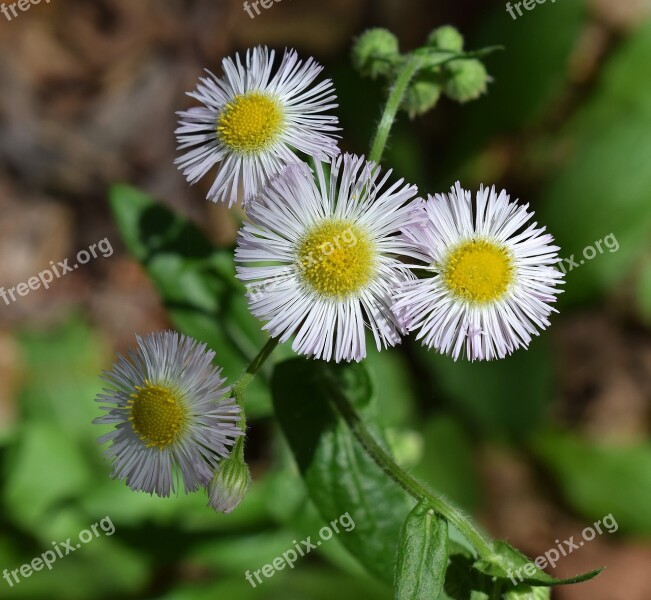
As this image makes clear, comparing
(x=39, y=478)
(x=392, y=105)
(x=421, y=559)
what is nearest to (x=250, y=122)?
(x=392, y=105)

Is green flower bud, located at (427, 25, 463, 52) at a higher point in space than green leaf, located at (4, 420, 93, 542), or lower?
higher

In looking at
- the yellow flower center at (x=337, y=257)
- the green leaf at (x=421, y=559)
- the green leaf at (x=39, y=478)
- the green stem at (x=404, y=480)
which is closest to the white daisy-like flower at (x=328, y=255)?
the yellow flower center at (x=337, y=257)

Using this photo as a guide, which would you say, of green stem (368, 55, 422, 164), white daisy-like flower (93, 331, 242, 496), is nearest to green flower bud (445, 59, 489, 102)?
green stem (368, 55, 422, 164)

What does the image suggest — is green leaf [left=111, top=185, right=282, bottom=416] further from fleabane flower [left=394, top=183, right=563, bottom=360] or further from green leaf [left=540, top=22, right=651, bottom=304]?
green leaf [left=540, top=22, right=651, bottom=304]

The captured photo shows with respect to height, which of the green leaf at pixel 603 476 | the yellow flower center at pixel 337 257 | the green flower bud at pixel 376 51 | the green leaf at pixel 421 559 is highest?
the green flower bud at pixel 376 51

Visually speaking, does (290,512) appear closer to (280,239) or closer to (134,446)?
(134,446)

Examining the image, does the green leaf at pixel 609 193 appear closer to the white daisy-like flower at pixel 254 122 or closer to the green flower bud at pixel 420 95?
the green flower bud at pixel 420 95

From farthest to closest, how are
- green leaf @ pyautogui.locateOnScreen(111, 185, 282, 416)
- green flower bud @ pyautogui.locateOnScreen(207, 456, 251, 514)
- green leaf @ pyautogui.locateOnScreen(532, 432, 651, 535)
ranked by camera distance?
green leaf @ pyautogui.locateOnScreen(532, 432, 651, 535), green leaf @ pyautogui.locateOnScreen(111, 185, 282, 416), green flower bud @ pyautogui.locateOnScreen(207, 456, 251, 514)

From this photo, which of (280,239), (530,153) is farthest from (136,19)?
(280,239)
